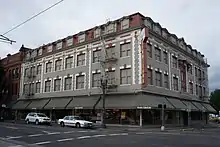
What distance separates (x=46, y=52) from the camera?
44719 millimetres

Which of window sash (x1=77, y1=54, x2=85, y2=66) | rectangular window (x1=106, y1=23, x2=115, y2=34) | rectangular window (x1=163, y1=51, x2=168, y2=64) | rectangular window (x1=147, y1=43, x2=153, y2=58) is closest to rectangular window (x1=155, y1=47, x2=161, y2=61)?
rectangular window (x1=163, y1=51, x2=168, y2=64)

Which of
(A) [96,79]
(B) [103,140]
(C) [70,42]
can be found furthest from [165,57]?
(B) [103,140]

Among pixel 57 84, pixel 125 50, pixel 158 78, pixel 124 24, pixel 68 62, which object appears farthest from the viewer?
pixel 57 84

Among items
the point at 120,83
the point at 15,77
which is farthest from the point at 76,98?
the point at 15,77

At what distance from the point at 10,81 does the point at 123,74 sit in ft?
95.0

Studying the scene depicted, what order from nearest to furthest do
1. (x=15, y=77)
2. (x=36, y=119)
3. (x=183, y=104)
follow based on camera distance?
(x=36, y=119) → (x=183, y=104) → (x=15, y=77)

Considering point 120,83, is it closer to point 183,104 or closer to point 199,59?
point 183,104

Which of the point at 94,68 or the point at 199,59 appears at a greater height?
the point at 199,59

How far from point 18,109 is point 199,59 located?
3273 centimetres

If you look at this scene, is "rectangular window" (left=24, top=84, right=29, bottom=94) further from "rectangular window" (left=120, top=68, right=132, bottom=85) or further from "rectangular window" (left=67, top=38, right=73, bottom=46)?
"rectangular window" (left=120, top=68, right=132, bottom=85)

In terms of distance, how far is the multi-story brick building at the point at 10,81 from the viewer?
166 feet

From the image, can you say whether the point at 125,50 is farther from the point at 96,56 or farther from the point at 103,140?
the point at 103,140

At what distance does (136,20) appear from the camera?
32.6m

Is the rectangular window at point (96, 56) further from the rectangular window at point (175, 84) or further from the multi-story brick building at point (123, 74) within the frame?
the rectangular window at point (175, 84)
